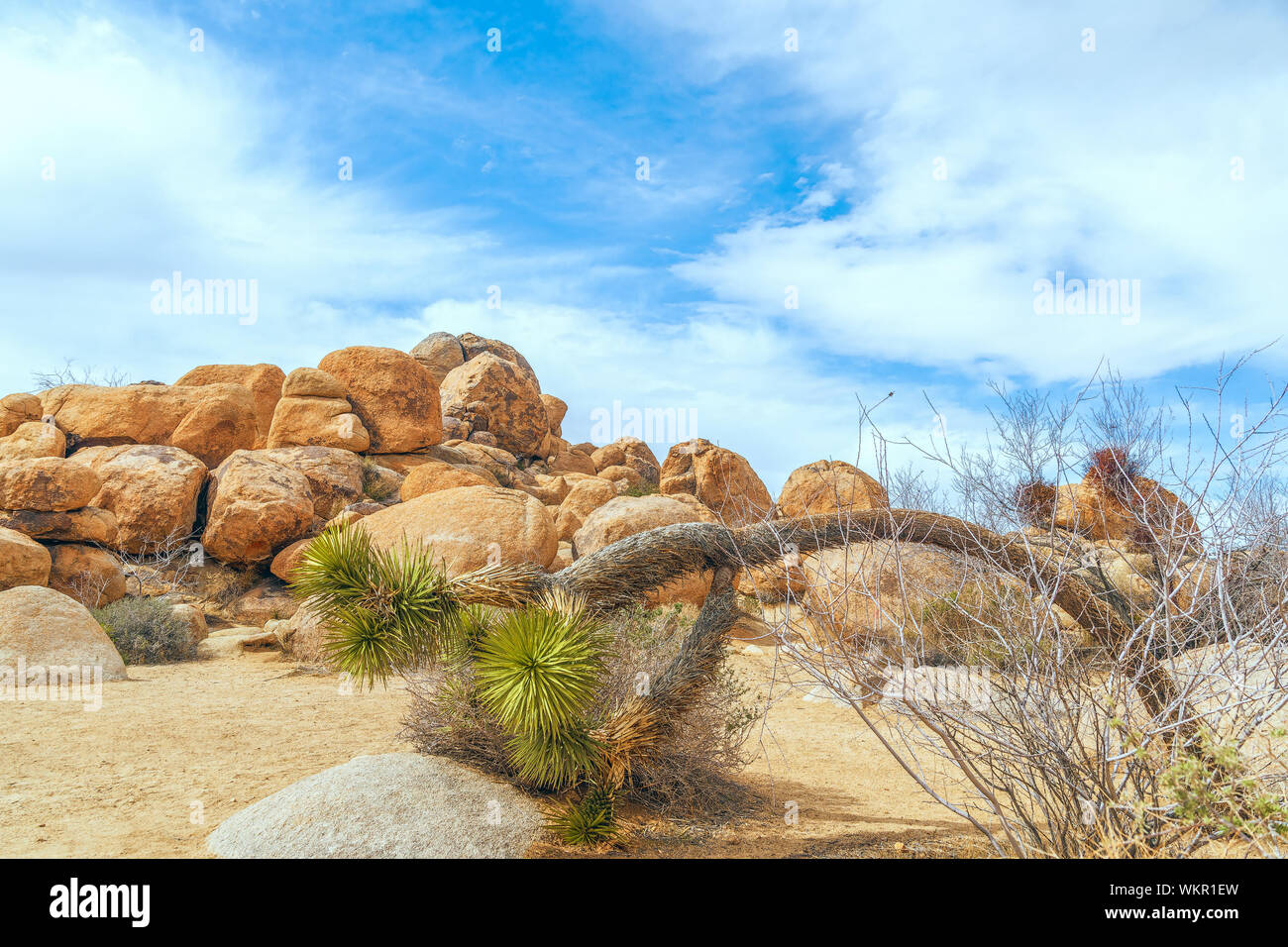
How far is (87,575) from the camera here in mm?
15328

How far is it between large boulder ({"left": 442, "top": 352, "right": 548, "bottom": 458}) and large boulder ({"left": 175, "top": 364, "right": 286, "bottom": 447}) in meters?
6.34

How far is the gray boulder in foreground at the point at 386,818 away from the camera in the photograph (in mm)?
5066

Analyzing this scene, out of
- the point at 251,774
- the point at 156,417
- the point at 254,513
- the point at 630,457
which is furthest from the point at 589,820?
the point at 630,457

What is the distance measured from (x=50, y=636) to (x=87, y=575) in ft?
18.7

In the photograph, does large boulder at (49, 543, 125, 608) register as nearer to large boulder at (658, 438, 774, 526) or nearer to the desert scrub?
the desert scrub

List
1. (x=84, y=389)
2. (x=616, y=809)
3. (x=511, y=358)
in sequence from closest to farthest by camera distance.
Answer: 1. (x=616, y=809)
2. (x=84, y=389)
3. (x=511, y=358)

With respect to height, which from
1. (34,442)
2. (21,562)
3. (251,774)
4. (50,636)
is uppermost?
(34,442)

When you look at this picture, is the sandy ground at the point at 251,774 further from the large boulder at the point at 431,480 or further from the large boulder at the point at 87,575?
the large boulder at the point at 431,480

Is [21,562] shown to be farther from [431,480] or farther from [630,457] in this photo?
[630,457]
